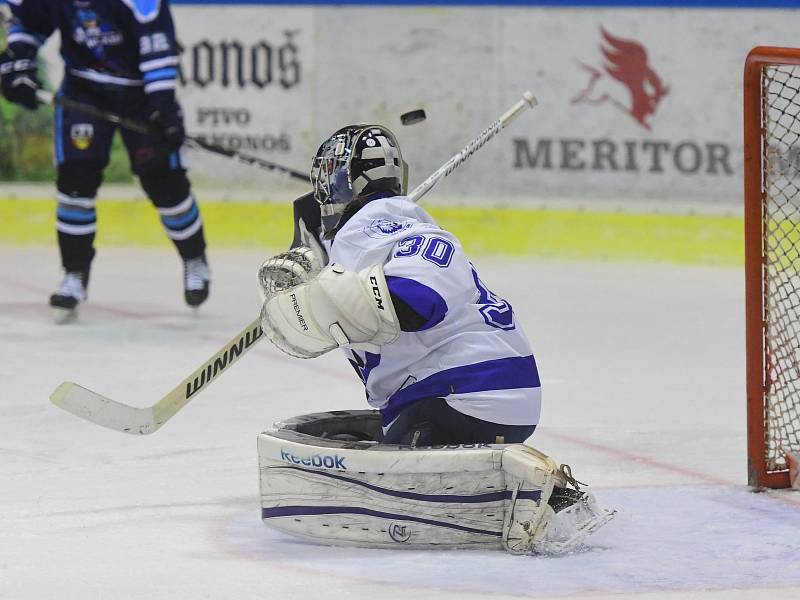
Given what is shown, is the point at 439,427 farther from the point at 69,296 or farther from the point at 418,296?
the point at 69,296

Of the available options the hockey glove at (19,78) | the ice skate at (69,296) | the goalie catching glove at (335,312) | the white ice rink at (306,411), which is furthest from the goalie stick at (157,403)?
the hockey glove at (19,78)

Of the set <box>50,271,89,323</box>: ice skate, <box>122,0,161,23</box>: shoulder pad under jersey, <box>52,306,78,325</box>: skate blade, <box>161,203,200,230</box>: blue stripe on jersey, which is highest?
<box>122,0,161,23</box>: shoulder pad under jersey

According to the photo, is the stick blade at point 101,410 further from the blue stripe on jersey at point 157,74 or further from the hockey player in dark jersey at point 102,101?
the blue stripe on jersey at point 157,74

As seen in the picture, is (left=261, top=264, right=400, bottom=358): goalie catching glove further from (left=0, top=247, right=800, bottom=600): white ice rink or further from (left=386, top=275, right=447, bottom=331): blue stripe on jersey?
(left=0, top=247, right=800, bottom=600): white ice rink

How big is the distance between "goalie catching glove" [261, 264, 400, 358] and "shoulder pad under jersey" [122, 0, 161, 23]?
293 cm

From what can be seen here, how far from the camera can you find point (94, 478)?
3137 millimetres

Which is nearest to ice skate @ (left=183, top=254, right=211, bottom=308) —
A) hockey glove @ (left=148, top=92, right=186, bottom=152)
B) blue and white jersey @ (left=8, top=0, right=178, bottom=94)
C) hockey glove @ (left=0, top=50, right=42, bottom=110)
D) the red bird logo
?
hockey glove @ (left=148, top=92, right=186, bottom=152)

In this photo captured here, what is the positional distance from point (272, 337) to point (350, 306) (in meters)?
0.18

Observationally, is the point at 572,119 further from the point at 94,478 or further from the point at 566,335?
the point at 94,478

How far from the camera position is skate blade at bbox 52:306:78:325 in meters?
5.34

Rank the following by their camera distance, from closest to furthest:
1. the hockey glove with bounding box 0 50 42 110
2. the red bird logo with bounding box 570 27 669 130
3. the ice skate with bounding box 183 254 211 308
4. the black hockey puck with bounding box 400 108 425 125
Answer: the black hockey puck with bounding box 400 108 425 125 < the hockey glove with bounding box 0 50 42 110 < the ice skate with bounding box 183 254 211 308 < the red bird logo with bounding box 570 27 669 130

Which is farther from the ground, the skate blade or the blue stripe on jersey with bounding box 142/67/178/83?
the blue stripe on jersey with bounding box 142/67/178/83

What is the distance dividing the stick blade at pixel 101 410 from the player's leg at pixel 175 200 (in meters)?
2.48

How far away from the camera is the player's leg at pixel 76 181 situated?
212 inches
